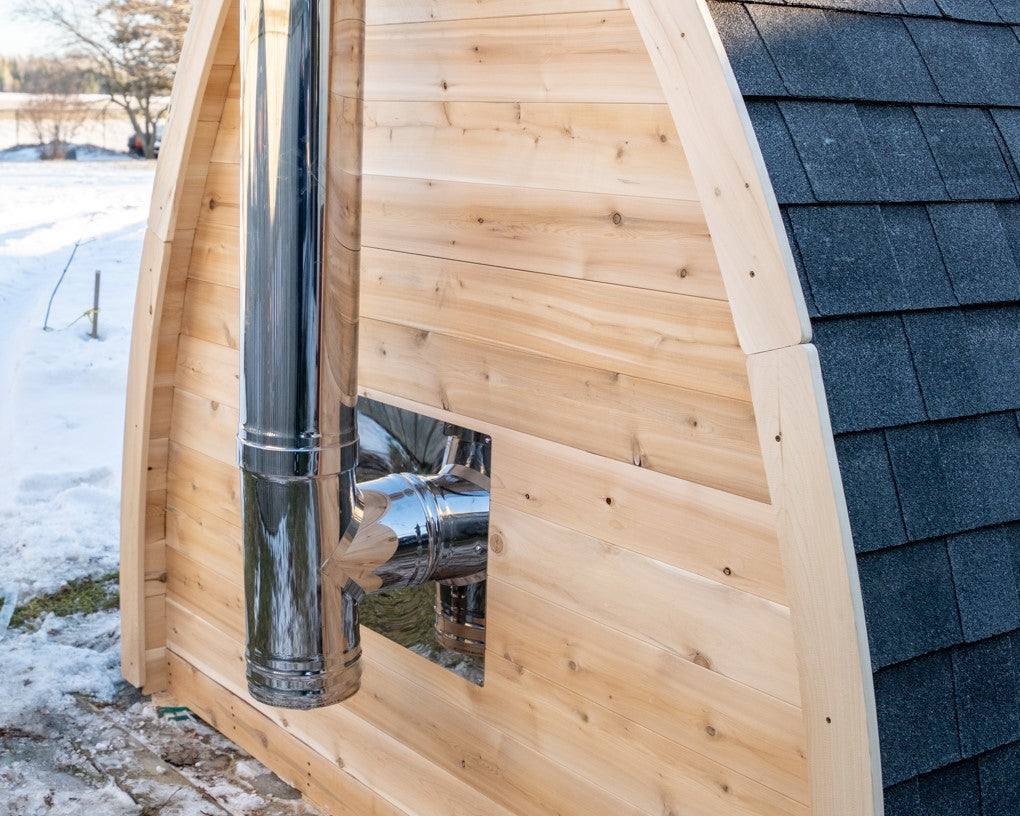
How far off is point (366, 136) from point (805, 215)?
3.78ft

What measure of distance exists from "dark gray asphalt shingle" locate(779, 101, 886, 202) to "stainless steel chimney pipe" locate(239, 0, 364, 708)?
801 millimetres

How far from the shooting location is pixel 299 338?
2049mm

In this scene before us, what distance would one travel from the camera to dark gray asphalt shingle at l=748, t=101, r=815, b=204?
1632mm

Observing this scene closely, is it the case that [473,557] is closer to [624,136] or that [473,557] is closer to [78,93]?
[624,136]

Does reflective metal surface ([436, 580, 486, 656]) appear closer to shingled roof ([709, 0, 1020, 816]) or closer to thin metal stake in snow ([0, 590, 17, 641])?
shingled roof ([709, 0, 1020, 816])

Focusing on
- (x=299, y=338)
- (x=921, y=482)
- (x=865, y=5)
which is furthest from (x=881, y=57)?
(x=299, y=338)

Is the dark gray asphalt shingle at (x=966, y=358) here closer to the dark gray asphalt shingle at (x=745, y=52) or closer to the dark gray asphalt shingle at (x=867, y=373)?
the dark gray asphalt shingle at (x=867, y=373)

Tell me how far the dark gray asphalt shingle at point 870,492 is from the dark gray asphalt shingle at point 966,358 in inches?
5.6

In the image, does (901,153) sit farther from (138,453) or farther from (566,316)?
(138,453)

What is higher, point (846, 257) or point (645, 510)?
point (846, 257)

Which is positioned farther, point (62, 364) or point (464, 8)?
point (62, 364)

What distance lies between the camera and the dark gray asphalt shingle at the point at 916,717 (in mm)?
1613

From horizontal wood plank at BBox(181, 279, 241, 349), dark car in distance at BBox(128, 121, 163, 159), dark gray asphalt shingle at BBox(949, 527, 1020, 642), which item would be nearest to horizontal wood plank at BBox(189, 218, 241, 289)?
horizontal wood plank at BBox(181, 279, 241, 349)

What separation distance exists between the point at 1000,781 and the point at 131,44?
12400mm
